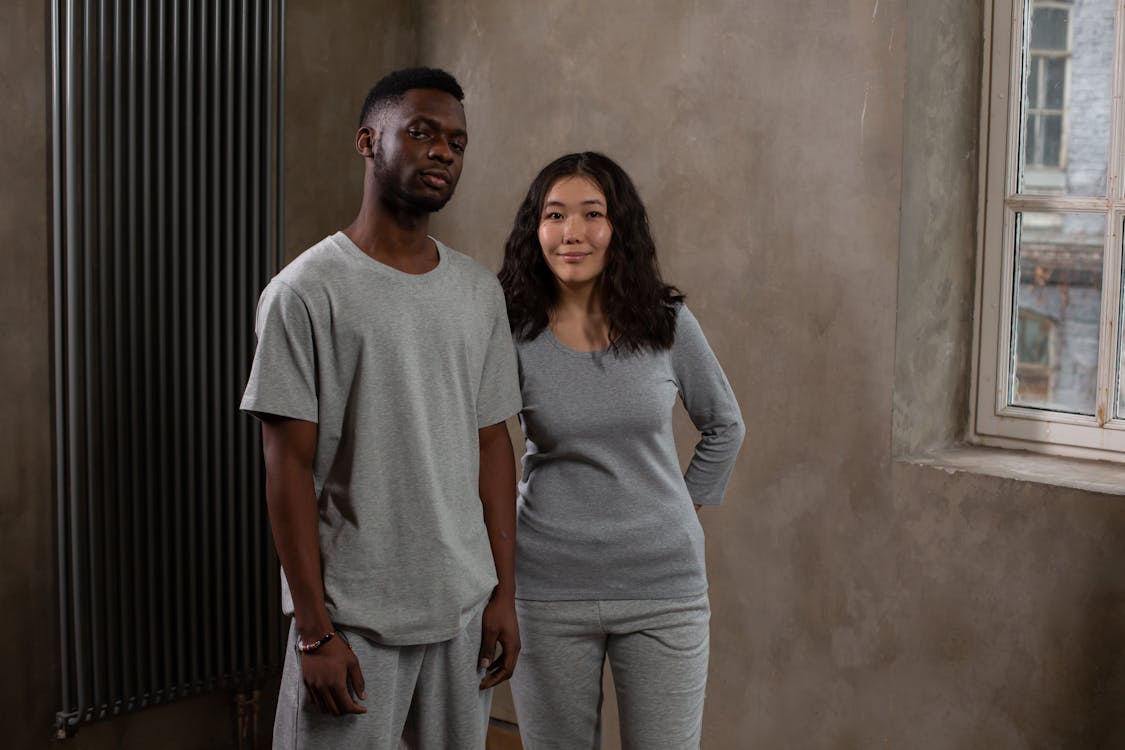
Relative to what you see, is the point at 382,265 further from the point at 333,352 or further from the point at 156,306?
the point at 156,306

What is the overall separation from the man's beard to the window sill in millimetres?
1323

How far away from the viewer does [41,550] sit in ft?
8.80

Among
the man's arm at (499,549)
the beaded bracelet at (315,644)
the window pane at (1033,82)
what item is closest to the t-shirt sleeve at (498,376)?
the man's arm at (499,549)

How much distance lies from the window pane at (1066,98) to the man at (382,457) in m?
1.42

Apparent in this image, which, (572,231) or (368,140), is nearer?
(368,140)

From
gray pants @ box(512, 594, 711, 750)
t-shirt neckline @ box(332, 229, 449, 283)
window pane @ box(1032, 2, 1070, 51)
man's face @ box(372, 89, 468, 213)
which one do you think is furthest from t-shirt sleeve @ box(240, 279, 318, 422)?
window pane @ box(1032, 2, 1070, 51)

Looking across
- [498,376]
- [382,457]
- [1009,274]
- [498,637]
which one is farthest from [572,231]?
[1009,274]

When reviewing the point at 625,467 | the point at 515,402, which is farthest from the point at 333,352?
the point at 625,467

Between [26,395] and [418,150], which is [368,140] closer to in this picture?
[418,150]

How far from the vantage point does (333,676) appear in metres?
1.48

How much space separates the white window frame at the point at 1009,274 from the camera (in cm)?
230

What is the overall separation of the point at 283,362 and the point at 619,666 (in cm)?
76

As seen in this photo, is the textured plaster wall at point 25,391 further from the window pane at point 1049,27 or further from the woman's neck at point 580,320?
the window pane at point 1049,27

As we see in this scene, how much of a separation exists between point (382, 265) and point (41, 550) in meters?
1.62
